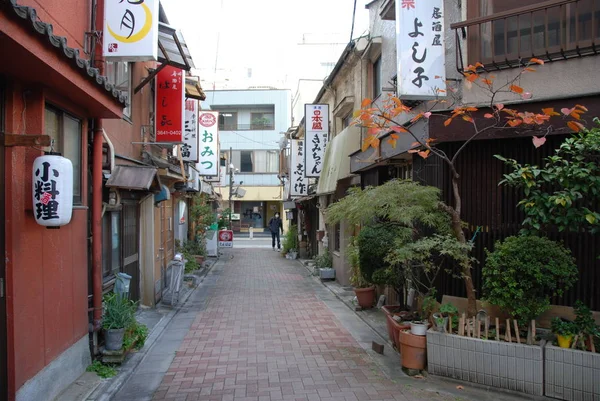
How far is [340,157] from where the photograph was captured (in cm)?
1312

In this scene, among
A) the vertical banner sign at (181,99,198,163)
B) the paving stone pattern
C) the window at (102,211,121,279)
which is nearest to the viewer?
the paving stone pattern

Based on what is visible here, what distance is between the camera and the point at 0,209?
4.46 m

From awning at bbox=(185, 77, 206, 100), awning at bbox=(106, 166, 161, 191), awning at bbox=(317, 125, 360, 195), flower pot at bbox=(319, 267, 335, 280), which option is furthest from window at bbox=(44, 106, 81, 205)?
flower pot at bbox=(319, 267, 335, 280)

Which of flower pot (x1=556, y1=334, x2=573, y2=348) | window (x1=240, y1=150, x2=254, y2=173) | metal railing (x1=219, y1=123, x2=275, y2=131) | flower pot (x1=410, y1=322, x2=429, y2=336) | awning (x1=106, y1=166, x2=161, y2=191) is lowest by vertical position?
flower pot (x1=410, y1=322, x2=429, y2=336)

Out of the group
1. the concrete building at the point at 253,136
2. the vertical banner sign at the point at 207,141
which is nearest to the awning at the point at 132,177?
the vertical banner sign at the point at 207,141

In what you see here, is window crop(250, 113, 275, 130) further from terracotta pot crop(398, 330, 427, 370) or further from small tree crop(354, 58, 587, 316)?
terracotta pot crop(398, 330, 427, 370)

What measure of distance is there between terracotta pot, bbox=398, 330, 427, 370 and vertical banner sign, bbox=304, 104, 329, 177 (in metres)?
10.2

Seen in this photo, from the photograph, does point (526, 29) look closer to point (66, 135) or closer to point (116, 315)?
point (66, 135)

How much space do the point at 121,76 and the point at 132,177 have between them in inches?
90.0

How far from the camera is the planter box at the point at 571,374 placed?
17.0ft

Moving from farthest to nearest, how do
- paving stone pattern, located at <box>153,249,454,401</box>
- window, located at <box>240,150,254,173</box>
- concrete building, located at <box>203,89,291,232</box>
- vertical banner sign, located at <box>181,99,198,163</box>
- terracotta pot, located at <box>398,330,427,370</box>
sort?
window, located at <box>240,150,254,173</box>, concrete building, located at <box>203,89,291,232</box>, vertical banner sign, located at <box>181,99,198,163</box>, terracotta pot, located at <box>398,330,427,370</box>, paving stone pattern, located at <box>153,249,454,401</box>

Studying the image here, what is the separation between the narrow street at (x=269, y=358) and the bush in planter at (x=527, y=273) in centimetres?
112

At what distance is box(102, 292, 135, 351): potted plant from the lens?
22.0 feet

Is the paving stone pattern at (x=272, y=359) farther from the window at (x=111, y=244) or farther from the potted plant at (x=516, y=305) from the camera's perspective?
the window at (x=111, y=244)
